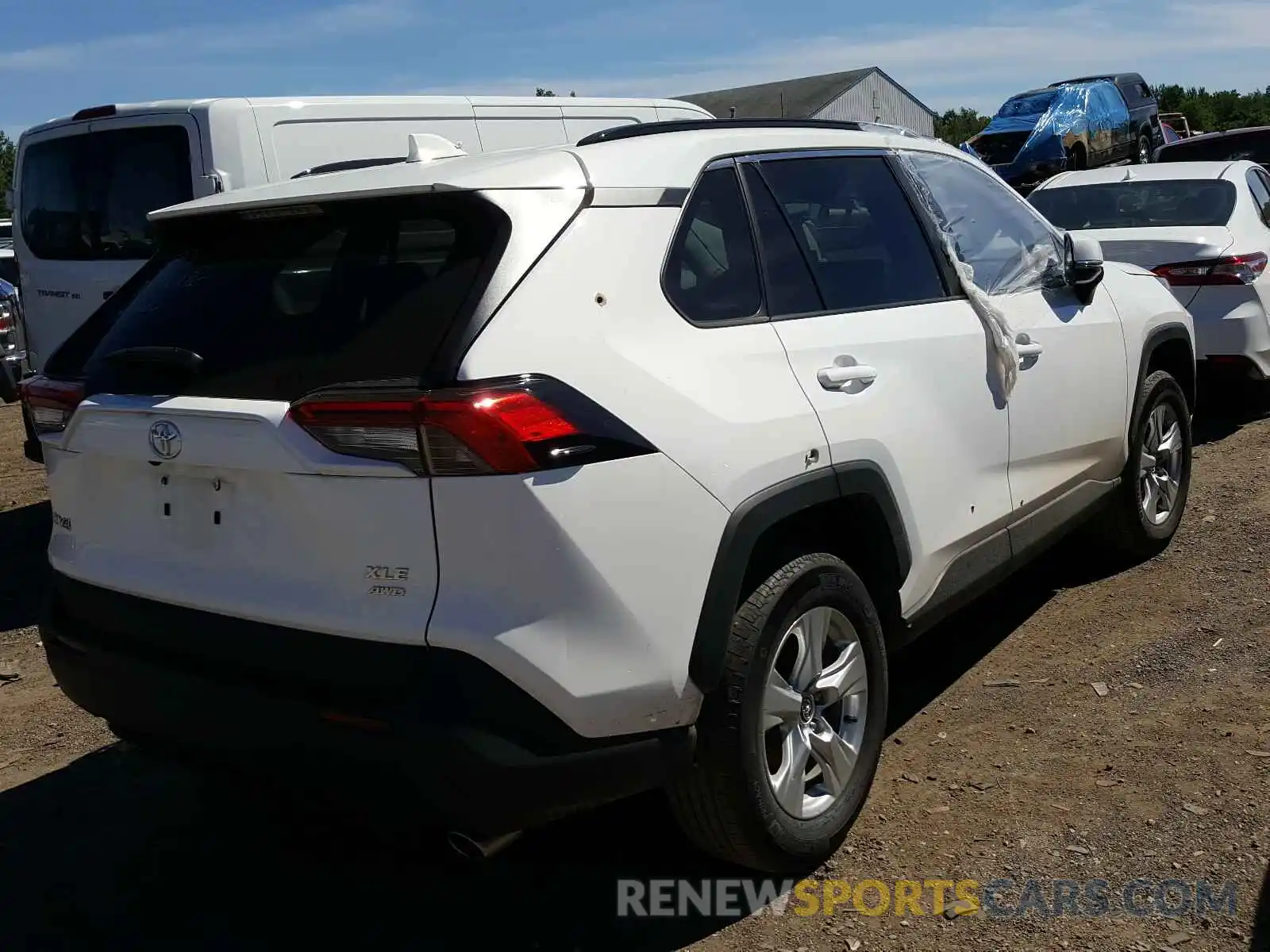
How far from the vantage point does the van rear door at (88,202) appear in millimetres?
6242

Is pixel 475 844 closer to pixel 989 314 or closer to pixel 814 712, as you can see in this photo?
pixel 814 712

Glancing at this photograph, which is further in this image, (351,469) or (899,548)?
(899,548)

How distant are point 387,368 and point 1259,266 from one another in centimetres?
658

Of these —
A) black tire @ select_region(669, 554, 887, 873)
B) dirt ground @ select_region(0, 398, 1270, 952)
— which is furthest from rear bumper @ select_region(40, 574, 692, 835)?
dirt ground @ select_region(0, 398, 1270, 952)

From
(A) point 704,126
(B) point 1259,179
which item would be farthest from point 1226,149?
(A) point 704,126

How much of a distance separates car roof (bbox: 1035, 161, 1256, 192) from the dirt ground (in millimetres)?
4704

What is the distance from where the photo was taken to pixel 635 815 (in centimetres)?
354

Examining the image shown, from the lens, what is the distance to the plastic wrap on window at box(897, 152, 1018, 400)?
3893 mm

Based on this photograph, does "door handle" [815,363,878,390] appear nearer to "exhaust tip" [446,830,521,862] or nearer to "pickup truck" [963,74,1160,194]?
"exhaust tip" [446,830,521,862]

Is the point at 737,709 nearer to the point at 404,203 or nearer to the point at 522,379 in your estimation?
the point at 522,379

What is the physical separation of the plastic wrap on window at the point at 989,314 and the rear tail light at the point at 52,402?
2573 millimetres

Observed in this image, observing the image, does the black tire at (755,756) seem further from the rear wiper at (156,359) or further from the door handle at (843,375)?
the rear wiper at (156,359)

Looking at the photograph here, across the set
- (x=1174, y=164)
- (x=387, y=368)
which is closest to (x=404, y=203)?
(x=387, y=368)

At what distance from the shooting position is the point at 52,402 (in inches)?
121
